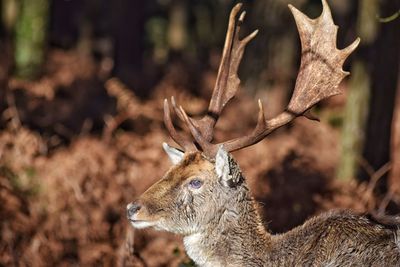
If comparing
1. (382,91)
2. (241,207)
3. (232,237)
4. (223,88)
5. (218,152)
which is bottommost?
(382,91)

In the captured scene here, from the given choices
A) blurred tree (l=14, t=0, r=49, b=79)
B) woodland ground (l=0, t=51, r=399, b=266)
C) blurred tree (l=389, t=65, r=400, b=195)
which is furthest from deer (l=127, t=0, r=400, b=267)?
blurred tree (l=14, t=0, r=49, b=79)

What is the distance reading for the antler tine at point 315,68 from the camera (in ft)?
21.7

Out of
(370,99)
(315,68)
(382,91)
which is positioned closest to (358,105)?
(370,99)

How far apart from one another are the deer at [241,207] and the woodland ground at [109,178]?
476mm

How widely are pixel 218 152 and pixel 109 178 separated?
4247mm

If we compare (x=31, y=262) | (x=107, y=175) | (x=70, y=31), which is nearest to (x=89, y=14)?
(x=70, y=31)

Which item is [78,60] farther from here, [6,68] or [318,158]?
[318,158]

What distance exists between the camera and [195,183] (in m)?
6.45

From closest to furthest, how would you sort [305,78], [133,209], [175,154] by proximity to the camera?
[133,209] → [305,78] → [175,154]

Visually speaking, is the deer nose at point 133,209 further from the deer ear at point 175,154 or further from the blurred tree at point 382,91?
the blurred tree at point 382,91

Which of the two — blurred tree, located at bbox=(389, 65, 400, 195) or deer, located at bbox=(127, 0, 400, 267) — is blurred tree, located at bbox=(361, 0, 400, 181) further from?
deer, located at bbox=(127, 0, 400, 267)

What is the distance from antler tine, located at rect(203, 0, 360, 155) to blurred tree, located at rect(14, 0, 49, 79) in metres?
10.9

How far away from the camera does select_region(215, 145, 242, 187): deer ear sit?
6.29 meters

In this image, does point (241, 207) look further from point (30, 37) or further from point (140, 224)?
point (30, 37)
